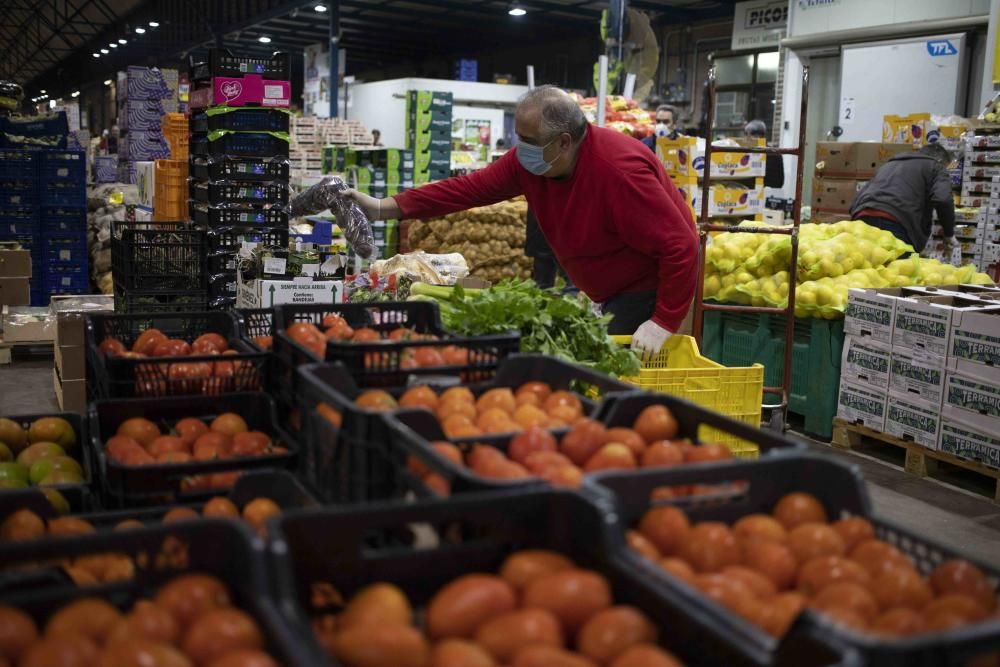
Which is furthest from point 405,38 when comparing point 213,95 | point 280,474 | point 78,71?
point 280,474

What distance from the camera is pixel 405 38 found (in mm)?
27422

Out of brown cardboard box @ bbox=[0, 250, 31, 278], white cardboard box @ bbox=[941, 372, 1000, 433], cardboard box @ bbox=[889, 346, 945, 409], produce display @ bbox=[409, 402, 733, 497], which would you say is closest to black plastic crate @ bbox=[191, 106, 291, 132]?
brown cardboard box @ bbox=[0, 250, 31, 278]

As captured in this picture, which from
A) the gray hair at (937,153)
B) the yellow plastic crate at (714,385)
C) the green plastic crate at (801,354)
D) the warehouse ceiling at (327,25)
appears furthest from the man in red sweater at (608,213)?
the warehouse ceiling at (327,25)

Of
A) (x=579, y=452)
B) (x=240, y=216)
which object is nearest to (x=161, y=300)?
(x=240, y=216)

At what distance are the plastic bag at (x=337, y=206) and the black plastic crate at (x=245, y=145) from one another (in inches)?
126

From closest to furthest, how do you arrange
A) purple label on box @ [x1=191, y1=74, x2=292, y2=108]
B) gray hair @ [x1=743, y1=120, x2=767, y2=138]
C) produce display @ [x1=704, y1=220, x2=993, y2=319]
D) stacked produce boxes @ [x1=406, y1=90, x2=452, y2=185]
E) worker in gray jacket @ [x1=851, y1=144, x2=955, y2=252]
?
1. produce display @ [x1=704, y1=220, x2=993, y2=319]
2. purple label on box @ [x1=191, y1=74, x2=292, y2=108]
3. worker in gray jacket @ [x1=851, y1=144, x2=955, y2=252]
4. gray hair @ [x1=743, y1=120, x2=767, y2=138]
5. stacked produce boxes @ [x1=406, y1=90, x2=452, y2=185]

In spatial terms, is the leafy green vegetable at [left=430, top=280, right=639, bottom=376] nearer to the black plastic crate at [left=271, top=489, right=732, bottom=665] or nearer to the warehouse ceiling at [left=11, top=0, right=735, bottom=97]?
the black plastic crate at [left=271, top=489, right=732, bottom=665]

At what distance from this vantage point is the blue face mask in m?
3.78

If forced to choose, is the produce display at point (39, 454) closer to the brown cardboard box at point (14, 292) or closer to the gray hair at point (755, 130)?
the brown cardboard box at point (14, 292)

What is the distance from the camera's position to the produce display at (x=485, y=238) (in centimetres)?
1080

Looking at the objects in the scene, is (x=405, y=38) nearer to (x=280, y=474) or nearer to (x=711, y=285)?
(x=711, y=285)

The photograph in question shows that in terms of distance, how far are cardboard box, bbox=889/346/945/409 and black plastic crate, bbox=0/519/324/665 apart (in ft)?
A: 15.7

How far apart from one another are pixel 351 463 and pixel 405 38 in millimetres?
27150

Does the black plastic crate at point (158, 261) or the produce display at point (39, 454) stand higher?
the black plastic crate at point (158, 261)
